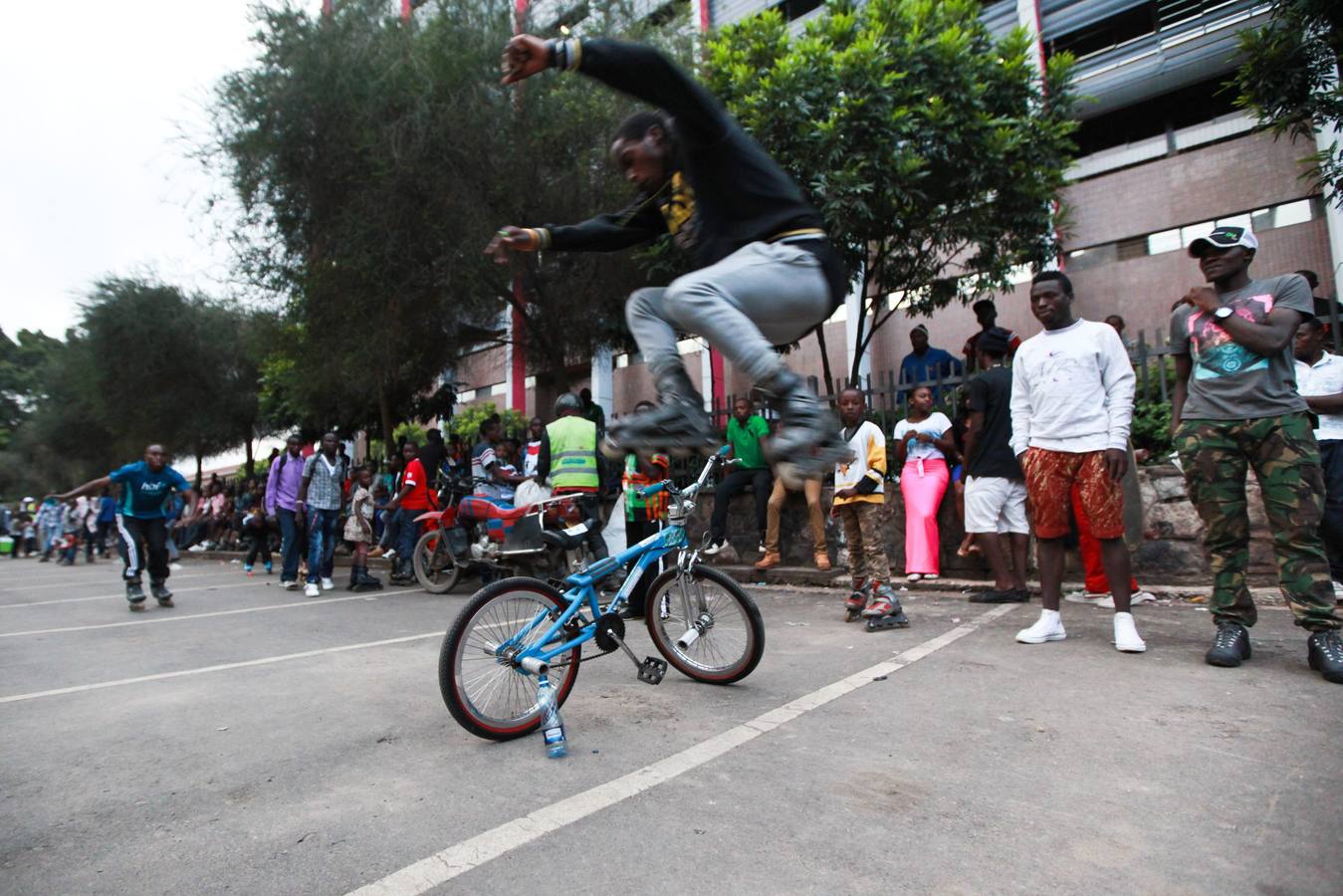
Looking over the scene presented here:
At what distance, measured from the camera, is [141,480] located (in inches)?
350

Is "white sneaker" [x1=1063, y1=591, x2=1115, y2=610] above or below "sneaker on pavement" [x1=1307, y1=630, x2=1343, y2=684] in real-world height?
below

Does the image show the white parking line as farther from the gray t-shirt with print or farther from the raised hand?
the gray t-shirt with print

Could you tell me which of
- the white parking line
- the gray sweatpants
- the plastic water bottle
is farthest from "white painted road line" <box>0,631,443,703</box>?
the white parking line

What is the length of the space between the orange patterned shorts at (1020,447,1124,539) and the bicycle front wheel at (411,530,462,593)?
265 inches

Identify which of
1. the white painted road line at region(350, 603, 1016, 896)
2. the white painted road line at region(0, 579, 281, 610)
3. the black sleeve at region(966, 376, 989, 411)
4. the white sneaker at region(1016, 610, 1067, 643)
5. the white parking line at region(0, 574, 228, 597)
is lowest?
the white parking line at region(0, 574, 228, 597)

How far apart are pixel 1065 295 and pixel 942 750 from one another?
10.1 feet

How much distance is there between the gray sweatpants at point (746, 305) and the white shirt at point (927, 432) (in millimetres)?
4720

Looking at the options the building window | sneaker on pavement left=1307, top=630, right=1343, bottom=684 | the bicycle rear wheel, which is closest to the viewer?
the bicycle rear wheel

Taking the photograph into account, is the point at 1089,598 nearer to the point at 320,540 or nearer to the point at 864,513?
the point at 864,513

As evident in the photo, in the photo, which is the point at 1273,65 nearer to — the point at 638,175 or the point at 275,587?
the point at 638,175

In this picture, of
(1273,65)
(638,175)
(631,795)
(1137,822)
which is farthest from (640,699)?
(1273,65)

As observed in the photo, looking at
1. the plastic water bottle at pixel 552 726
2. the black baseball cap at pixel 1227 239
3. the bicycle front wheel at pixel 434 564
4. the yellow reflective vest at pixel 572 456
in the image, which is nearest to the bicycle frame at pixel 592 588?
the plastic water bottle at pixel 552 726

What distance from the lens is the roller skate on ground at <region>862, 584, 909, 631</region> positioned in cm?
569

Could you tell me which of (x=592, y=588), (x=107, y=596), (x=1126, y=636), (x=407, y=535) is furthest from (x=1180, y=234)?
(x=107, y=596)
